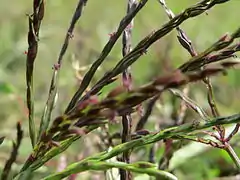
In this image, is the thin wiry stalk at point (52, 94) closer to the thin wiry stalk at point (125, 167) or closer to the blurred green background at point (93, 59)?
the thin wiry stalk at point (125, 167)

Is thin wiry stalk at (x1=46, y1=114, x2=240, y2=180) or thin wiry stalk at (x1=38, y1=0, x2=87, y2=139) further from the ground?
thin wiry stalk at (x1=38, y1=0, x2=87, y2=139)

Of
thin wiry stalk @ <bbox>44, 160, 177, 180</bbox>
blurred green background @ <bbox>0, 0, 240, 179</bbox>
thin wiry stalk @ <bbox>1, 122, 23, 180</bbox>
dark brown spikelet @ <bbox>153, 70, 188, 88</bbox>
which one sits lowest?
thin wiry stalk @ <bbox>44, 160, 177, 180</bbox>

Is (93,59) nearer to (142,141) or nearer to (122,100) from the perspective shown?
(142,141)

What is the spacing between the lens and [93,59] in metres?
3.11

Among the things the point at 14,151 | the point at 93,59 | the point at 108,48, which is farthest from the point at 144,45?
the point at 93,59

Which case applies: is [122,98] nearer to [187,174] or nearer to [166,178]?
[166,178]

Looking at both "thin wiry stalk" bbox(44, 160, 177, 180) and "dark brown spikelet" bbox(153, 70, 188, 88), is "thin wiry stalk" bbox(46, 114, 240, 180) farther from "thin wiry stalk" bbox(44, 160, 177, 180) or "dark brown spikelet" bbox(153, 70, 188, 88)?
"dark brown spikelet" bbox(153, 70, 188, 88)

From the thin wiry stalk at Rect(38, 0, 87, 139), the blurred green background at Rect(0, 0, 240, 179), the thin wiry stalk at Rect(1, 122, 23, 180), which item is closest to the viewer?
the thin wiry stalk at Rect(1, 122, 23, 180)

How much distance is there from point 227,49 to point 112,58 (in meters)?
2.01

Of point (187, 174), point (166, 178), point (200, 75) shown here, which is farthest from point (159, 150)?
point (200, 75)

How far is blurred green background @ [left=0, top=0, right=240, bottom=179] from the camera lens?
2.04 metres

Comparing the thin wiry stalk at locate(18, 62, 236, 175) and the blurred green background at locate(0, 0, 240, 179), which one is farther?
the blurred green background at locate(0, 0, 240, 179)

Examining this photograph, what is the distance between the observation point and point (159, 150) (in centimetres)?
153

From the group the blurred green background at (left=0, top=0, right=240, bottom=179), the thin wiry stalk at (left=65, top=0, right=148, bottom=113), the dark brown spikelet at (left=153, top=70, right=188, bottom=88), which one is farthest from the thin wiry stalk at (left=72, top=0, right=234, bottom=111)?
the blurred green background at (left=0, top=0, right=240, bottom=179)
